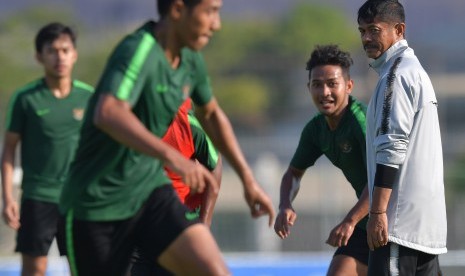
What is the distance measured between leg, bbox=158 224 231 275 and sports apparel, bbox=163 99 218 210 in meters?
1.70

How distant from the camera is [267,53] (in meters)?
48.2

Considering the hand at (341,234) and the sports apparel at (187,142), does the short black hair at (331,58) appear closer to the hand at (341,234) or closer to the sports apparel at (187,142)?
the sports apparel at (187,142)

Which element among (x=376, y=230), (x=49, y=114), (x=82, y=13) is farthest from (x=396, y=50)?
(x=82, y=13)

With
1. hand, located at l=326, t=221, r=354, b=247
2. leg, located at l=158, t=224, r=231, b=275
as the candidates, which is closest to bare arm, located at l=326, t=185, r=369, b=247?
hand, located at l=326, t=221, r=354, b=247

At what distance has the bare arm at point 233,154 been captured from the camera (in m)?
6.16

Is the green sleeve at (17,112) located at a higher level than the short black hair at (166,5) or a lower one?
lower

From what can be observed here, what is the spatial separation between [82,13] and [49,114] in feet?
160

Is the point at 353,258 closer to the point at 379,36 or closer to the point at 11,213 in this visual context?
the point at 379,36

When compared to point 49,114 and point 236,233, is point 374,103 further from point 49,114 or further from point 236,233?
point 236,233

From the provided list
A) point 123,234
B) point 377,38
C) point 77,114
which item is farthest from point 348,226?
point 77,114

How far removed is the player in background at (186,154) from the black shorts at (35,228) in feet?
6.11

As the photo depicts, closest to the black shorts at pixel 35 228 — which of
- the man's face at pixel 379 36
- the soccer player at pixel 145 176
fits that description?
the soccer player at pixel 145 176

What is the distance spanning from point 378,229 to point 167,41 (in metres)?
1.56

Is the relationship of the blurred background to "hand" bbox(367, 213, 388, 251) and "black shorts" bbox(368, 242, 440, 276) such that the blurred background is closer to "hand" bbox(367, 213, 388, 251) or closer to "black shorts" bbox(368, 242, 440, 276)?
"black shorts" bbox(368, 242, 440, 276)
